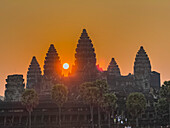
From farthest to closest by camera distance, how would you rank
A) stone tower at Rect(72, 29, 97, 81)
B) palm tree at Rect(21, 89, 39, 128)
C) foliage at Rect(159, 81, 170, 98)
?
stone tower at Rect(72, 29, 97, 81), palm tree at Rect(21, 89, 39, 128), foliage at Rect(159, 81, 170, 98)

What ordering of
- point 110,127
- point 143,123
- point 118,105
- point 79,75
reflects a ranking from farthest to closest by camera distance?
point 79,75
point 118,105
point 143,123
point 110,127

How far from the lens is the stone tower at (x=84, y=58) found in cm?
18561

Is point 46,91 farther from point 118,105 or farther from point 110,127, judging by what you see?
point 110,127

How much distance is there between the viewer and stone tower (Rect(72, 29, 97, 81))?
186m

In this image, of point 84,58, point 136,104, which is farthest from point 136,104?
point 84,58

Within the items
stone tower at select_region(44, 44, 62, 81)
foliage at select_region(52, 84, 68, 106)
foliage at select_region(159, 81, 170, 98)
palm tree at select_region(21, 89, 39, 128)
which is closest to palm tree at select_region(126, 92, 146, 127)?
foliage at select_region(159, 81, 170, 98)

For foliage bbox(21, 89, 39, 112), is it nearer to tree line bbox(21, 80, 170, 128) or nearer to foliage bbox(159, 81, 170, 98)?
tree line bbox(21, 80, 170, 128)

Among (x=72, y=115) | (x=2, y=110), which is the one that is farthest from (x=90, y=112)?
(x=2, y=110)

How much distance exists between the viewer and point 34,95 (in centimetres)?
13725

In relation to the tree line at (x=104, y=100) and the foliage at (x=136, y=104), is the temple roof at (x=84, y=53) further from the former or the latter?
the foliage at (x=136, y=104)

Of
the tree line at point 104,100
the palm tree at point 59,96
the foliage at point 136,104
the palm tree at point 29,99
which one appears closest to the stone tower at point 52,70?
the tree line at point 104,100

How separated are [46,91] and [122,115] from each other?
169ft

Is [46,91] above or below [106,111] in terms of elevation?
above

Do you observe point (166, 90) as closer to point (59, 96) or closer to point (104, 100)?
point (104, 100)
